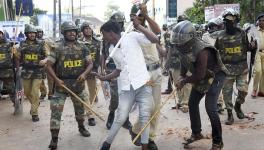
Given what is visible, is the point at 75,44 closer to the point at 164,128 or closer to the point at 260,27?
the point at 164,128

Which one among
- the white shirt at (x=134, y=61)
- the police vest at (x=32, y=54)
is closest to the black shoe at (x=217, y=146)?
the white shirt at (x=134, y=61)

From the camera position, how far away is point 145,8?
5926mm

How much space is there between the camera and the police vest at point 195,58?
5773 mm

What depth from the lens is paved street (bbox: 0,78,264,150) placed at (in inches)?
265

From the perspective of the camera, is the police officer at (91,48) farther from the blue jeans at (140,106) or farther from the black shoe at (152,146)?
the blue jeans at (140,106)

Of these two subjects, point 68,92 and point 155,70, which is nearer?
point 155,70

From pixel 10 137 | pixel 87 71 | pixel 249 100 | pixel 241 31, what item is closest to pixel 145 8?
pixel 87 71

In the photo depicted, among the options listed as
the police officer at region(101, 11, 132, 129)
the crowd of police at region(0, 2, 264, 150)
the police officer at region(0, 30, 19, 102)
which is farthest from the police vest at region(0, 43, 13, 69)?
the police officer at region(101, 11, 132, 129)

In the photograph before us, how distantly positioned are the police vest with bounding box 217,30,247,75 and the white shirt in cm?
241

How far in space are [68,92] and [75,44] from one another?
0.76m

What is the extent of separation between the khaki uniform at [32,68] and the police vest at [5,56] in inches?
27.6

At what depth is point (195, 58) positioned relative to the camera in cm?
577

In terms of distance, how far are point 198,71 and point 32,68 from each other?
4600 mm

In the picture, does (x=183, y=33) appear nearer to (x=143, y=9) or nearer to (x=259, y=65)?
(x=143, y=9)
